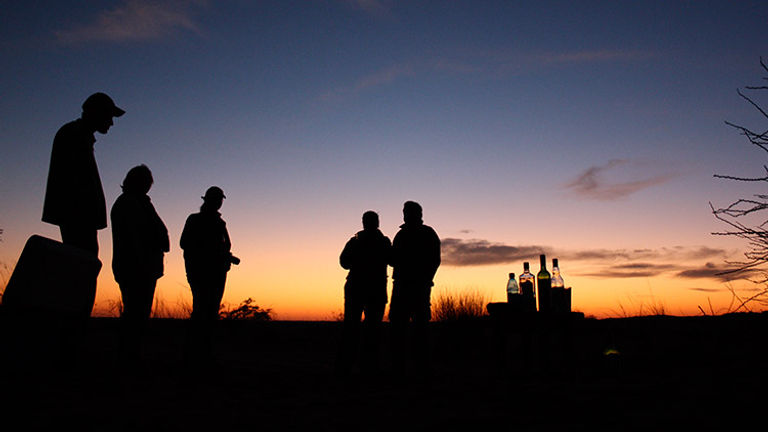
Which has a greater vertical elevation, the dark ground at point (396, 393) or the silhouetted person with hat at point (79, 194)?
the silhouetted person with hat at point (79, 194)

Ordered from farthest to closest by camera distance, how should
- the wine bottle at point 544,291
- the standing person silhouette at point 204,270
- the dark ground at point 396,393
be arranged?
the standing person silhouette at point 204,270 → the wine bottle at point 544,291 → the dark ground at point 396,393

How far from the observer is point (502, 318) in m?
5.26

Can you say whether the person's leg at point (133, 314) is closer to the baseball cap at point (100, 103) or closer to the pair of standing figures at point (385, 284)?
the baseball cap at point (100, 103)

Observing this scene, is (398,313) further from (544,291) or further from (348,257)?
(544,291)

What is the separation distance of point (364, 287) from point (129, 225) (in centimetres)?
220

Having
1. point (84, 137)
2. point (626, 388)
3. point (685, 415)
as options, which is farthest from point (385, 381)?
point (84, 137)

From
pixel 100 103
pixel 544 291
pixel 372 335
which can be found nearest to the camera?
pixel 100 103

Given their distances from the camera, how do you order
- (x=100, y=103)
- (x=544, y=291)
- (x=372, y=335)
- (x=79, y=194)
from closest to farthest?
(x=79, y=194)
(x=100, y=103)
(x=544, y=291)
(x=372, y=335)

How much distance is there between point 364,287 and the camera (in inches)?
216

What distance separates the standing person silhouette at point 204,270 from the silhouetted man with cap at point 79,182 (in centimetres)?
94

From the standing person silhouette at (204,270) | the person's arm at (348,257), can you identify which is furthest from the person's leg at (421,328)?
the standing person silhouette at (204,270)

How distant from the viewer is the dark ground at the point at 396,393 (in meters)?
2.80

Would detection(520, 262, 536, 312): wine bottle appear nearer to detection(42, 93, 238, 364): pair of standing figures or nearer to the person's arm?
the person's arm

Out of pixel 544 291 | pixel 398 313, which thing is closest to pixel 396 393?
pixel 398 313
